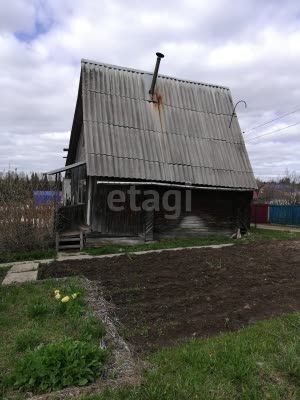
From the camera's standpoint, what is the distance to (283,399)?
11.9 feet

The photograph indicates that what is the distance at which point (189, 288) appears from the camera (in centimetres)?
723

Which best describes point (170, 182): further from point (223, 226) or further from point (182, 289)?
point (182, 289)

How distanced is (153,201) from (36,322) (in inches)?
364

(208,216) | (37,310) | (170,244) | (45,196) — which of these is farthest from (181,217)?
(37,310)

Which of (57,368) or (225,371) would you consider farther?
(225,371)

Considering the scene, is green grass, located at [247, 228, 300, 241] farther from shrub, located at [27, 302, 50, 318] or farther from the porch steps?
shrub, located at [27, 302, 50, 318]

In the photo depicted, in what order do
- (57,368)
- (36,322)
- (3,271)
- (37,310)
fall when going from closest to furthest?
(57,368)
(36,322)
(37,310)
(3,271)

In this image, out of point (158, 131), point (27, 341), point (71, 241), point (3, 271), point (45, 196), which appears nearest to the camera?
point (27, 341)

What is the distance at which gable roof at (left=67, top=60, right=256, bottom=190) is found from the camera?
14062 mm

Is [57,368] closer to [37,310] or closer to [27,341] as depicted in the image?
[27,341]

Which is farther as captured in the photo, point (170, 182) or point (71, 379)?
point (170, 182)

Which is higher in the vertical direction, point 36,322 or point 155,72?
point 155,72

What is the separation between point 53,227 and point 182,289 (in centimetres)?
675

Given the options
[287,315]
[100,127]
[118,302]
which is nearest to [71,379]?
[118,302]
